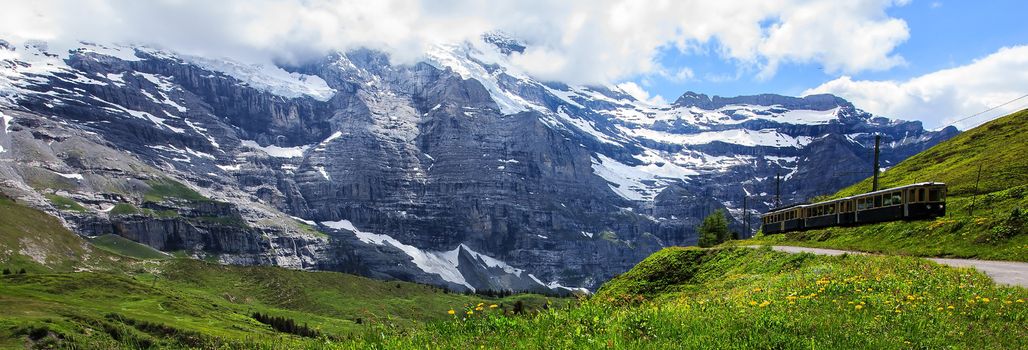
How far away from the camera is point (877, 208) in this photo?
179 ft

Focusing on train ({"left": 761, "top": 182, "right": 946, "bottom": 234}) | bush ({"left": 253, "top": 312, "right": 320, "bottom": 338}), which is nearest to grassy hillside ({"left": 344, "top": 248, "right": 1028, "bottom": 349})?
train ({"left": 761, "top": 182, "right": 946, "bottom": 234})

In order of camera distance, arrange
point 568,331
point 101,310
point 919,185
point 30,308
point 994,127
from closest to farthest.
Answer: point 568,331 → point 919,185 → point 994,127 → point 30,308 → point 101,310

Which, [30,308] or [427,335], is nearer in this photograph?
[427,335]

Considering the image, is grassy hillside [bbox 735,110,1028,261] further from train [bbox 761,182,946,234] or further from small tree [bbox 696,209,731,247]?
small tree [bbox 696,209,731,247]

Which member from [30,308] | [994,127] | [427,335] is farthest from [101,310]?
[994,127]

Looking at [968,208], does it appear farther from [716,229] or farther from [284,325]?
[284,325]

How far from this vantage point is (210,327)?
152125mm

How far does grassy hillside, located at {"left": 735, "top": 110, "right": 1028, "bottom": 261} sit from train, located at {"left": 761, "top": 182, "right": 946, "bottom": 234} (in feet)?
5.61

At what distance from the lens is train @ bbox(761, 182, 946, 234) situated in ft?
162

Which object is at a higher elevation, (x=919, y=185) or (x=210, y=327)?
(x=919, y=185)

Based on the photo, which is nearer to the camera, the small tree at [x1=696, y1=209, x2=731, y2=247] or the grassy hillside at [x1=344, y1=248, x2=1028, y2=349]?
the grassy hillside at [x1=344, y1=248, x2=1028, y2=349]

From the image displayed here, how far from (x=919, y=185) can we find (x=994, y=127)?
50945mm

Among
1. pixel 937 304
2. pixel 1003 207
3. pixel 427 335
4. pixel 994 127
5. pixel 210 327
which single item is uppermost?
pixel 994 127

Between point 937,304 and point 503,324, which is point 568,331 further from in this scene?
point 937,304
